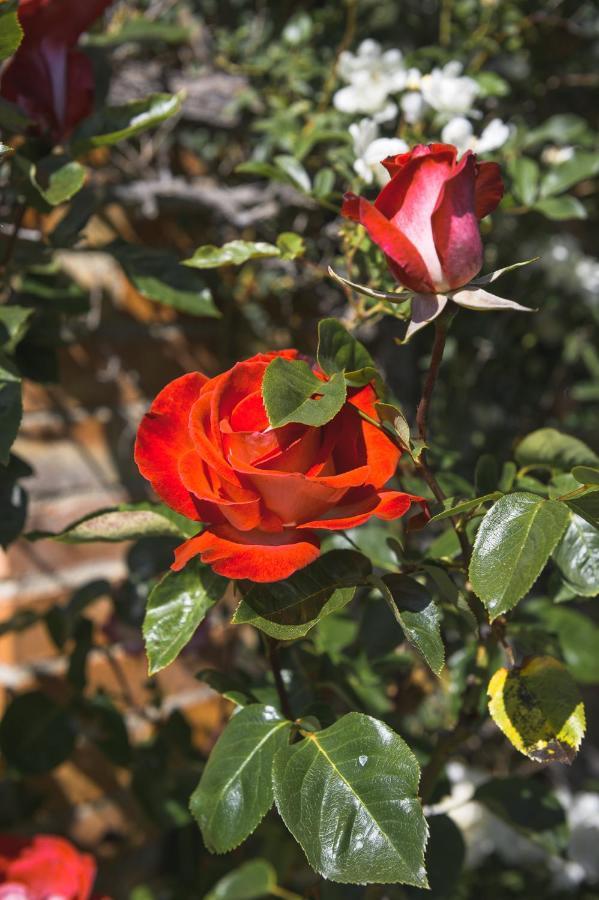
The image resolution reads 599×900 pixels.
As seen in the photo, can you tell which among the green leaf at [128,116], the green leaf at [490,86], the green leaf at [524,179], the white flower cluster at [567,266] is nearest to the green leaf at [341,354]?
the green leaf at [128,116]

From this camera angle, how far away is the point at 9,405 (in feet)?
1.65

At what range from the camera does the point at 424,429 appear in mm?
477

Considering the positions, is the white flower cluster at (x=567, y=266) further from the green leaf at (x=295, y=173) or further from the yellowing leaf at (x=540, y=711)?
the yellowing leaf at (x=540, y=711)

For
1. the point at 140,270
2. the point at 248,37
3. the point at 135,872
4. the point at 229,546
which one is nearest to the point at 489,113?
the point at 248,37

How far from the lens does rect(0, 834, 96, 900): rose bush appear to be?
0.65 m

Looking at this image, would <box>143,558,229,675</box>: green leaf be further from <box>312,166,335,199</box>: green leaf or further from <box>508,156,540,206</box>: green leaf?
<box>508,156,540,206</box>: green leaf

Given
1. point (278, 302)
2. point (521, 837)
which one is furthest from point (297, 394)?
point (521, 837)

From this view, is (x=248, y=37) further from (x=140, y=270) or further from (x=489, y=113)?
(x=140, y=270)

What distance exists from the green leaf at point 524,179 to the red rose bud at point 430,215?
1.15ft

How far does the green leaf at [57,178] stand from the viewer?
553mm

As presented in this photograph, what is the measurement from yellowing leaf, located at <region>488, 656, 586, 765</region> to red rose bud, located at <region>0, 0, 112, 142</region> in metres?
0.47

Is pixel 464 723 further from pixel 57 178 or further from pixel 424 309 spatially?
pixel 57 178

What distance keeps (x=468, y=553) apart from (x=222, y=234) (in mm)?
620

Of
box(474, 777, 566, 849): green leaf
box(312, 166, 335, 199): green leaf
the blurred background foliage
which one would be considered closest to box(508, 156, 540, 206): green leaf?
the blurred background foliage
